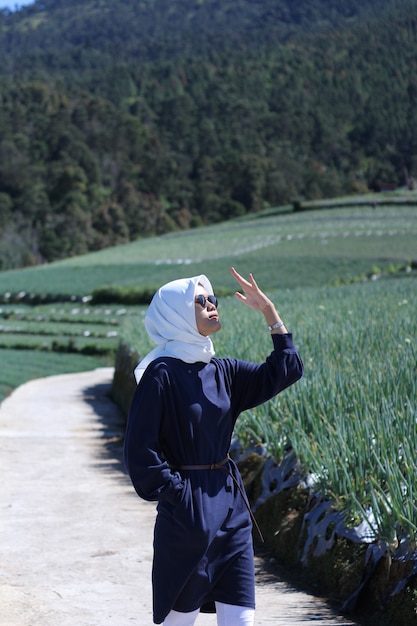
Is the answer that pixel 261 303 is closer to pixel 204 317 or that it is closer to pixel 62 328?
pixel 204 317

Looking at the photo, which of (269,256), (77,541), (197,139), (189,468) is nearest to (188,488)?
(189,468)

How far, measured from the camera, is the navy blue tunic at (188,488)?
373 centimetres

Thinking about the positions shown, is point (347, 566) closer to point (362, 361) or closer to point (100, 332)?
point (362, 361)

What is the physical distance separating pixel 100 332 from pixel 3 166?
6425 cm

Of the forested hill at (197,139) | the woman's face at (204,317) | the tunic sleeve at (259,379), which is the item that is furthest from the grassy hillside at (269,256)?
the woman's face at (204,317)

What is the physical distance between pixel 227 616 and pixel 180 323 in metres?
1.04

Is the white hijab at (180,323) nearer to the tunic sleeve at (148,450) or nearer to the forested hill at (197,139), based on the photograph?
the tunic sleeve at (148,450)

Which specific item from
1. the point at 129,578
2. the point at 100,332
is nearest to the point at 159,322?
the point at 129,578

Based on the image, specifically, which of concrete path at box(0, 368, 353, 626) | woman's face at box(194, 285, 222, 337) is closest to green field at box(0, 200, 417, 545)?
concrete path at box(0, 368, 353, 626)

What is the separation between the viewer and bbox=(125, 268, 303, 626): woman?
3.73 meters

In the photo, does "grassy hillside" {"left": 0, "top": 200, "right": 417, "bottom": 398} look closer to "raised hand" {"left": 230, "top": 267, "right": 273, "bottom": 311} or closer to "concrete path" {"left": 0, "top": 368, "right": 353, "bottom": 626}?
"concrete path" {"left": 0, "top": 368, "right": 353, "bottom": 626}

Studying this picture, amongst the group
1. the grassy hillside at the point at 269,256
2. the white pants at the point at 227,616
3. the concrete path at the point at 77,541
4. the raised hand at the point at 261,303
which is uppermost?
the raised hand at the point at 261,303

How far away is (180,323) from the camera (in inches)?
154

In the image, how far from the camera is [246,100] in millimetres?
123438
